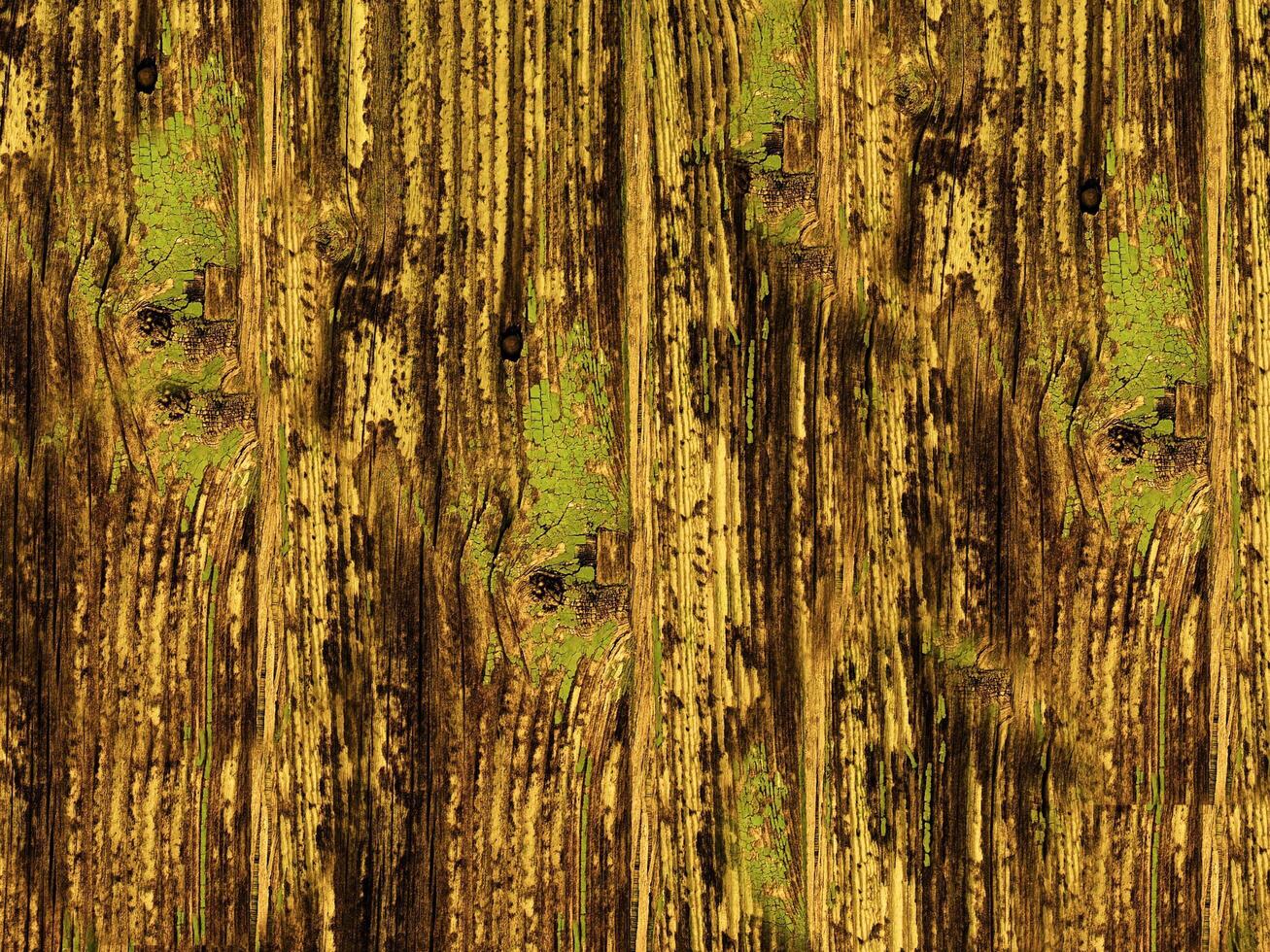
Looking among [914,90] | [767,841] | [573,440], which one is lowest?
[767,841]

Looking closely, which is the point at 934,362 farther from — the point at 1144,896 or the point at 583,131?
the point at 1144,896

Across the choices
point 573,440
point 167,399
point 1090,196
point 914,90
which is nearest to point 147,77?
point 167,399

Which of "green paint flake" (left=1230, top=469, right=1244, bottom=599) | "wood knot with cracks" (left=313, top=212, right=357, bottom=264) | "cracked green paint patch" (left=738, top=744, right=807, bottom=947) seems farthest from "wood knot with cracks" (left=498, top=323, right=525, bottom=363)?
"green paint flake" (left=1230, top=469, right=1244, bottom=599)

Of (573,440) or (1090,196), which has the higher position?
(1090,196)

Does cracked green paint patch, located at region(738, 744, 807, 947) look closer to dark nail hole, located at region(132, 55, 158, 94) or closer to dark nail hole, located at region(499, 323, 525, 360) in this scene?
dark nail hole, located at region(499, 323, 525, 360)

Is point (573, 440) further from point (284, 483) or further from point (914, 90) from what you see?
point (914, 90)
